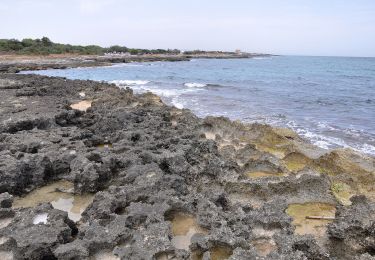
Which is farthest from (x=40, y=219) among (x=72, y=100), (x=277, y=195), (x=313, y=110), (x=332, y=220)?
(x=313, y=110)

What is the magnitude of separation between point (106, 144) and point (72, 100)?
7.92 metres

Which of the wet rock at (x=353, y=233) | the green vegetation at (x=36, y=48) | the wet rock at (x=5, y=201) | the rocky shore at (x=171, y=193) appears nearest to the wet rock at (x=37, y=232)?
the rocky shore at (x=171, y=193)

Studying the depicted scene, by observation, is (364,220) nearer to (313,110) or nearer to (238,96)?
(313,110)

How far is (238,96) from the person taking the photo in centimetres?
3100

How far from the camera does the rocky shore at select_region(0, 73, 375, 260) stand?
6.05 metres

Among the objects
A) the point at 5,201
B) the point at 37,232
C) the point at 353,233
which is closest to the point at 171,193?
the point at 37,232

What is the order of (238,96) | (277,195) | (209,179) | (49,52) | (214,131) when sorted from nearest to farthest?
(277,195), (209,179), (214,131), (238,96), (49,52)

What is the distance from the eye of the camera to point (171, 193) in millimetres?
7629

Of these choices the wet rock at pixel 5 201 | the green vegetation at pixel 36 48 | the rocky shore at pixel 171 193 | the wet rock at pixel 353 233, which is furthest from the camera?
the green vegetation at pixel 36 48

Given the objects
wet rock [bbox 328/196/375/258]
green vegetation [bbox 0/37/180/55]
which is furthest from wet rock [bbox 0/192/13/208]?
green vegetation [bbox 0/37/180/55]

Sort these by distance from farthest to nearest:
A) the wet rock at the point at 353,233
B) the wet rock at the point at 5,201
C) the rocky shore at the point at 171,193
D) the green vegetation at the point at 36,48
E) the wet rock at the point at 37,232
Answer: the green vegetation at the point at 36,48, the wet rock at the point at 5,201, the wet rock at the point at 353,233, the rocky shore at the point at 171,193, the wet rock at the point at 37,232

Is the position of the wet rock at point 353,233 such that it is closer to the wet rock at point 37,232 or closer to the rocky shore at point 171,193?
the rocky shore at point 171,193

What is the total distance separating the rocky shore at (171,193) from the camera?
19.9 feet

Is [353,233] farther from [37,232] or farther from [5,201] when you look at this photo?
[5,201]
